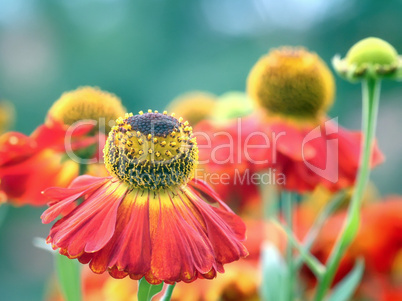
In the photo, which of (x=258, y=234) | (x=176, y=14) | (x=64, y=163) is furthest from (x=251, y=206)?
(x=176, y=14)

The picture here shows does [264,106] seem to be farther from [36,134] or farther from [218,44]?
[218,44]

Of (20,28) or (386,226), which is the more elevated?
(20,28)

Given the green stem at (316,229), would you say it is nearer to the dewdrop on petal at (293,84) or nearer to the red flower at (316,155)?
the red flower at (316,155)

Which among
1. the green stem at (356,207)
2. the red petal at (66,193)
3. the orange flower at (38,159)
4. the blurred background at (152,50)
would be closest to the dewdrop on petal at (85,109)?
the orange flower at (38,159)

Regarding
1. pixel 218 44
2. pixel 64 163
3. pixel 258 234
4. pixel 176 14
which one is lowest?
pixel 258 234

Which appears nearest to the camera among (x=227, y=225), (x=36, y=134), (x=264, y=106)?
(x=227, y=225)

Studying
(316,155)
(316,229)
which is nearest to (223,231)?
(316,229)
